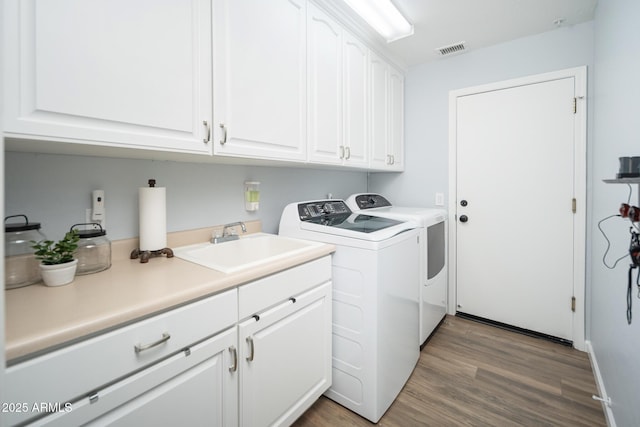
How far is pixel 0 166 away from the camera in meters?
0.55

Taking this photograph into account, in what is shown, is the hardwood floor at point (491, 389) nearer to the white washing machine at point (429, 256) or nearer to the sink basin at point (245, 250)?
the white washing machine at point (429, 256)

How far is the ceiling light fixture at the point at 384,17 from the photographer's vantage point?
1763mm

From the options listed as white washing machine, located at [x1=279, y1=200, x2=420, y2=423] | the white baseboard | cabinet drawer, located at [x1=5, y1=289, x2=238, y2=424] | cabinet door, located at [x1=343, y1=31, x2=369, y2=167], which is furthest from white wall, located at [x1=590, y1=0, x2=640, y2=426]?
cabinet drawer, located at [x1=5, y1=289, x2=238, y2=424]

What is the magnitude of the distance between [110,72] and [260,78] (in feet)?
2.06

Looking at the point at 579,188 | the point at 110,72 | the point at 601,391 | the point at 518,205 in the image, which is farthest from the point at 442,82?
the point at 110,72

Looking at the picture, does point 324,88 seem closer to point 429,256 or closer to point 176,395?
point 429,256

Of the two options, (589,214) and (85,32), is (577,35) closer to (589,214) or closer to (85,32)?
(589,214)

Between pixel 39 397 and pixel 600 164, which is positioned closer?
pixel 39 397

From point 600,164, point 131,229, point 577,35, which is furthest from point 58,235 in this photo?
point 577,35

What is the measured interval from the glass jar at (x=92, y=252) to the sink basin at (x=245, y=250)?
282mm

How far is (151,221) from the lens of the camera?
50.4 inches

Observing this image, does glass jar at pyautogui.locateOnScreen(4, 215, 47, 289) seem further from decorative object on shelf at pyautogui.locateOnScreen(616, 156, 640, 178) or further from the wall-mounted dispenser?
decorative object on shelf at pyautogui.locateOnScreen(616, 156, 640, 178)

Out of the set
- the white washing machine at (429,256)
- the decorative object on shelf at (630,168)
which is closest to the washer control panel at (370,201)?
the white washing machine at (429,256)

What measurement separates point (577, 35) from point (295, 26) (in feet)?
6.82
